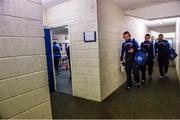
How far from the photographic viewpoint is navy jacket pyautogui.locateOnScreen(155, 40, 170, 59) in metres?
4.57

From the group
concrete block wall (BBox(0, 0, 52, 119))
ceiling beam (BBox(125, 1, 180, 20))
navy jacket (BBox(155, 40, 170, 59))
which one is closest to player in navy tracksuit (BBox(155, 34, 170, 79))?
navy jacket (BBox(155, 40, 170, 59))

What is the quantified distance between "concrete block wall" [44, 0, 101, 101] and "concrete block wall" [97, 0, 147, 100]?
14 centimetres

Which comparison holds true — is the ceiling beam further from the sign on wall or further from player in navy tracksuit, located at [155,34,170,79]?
the sign on wall

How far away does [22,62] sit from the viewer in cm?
139

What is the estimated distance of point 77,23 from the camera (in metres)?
Result: 3.20

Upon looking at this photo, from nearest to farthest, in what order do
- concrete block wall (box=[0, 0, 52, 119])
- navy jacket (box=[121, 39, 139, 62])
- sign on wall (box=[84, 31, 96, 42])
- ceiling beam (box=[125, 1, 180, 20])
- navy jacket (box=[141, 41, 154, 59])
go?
concrete block wall (box=[0, 0, 52, 119]), sign on wall (box=[84, 31, 96, 42]), navy jacket (box=[121, 39, 139, 62]), ceiling beam (box=[125, 1, 180, 20]), navy jacket (box=[141, 41, 154, 59])

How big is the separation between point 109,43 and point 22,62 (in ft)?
7.90

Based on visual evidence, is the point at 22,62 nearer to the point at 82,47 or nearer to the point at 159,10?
the point at 82,47

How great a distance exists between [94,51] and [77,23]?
822 mm

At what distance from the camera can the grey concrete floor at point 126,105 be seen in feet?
8.00

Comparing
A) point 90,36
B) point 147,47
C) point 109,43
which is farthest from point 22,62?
point 147,47

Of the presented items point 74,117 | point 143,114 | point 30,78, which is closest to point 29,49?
point 30,78

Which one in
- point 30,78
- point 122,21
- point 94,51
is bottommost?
point 30,78

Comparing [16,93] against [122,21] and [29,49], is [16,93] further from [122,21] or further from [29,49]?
[122,21]
